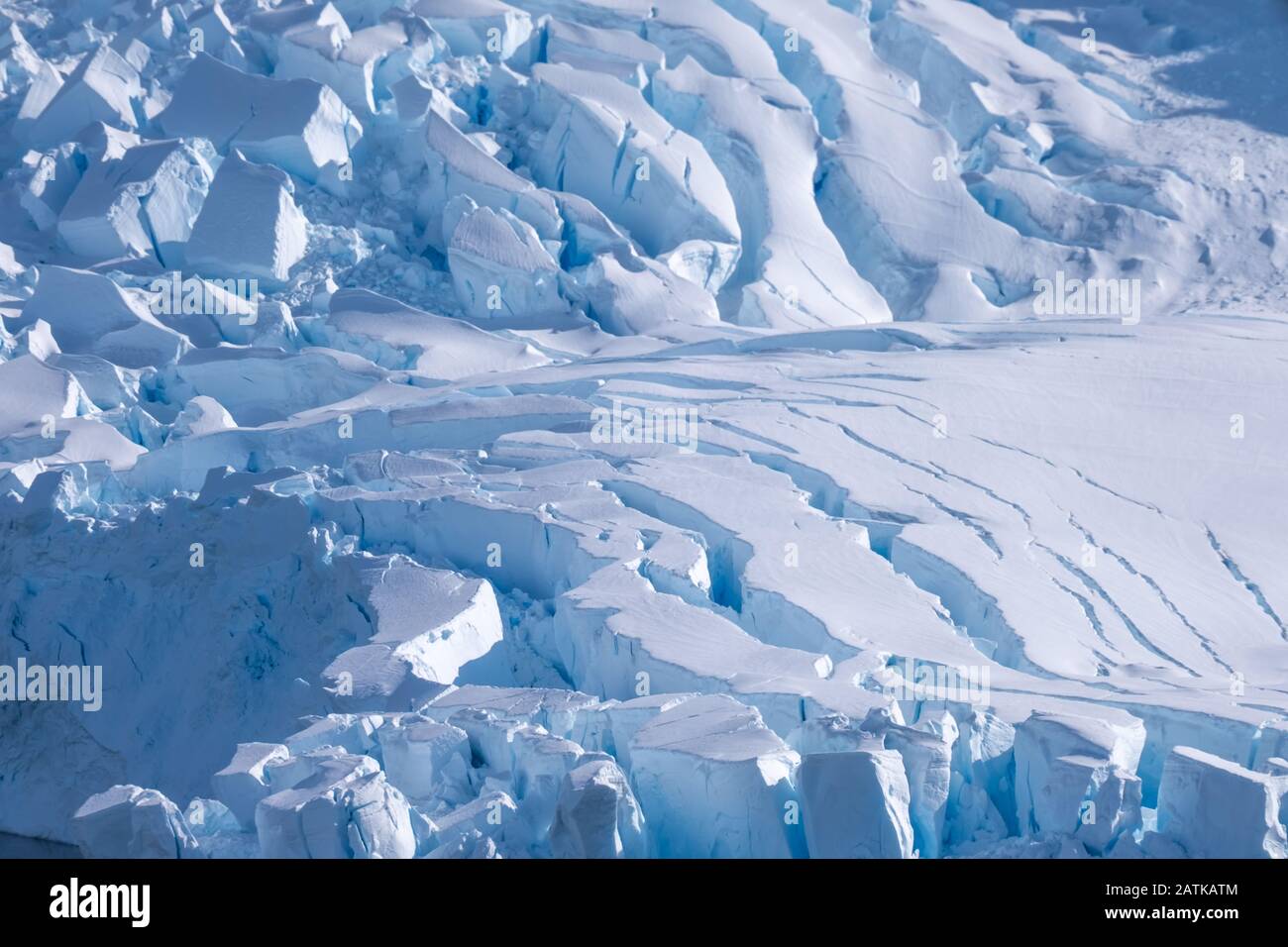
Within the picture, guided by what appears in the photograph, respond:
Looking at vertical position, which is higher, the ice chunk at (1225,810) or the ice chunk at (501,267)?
the ice chunk at (501,267)

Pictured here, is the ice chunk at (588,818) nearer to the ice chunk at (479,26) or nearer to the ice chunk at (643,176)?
the ice chunk at (643,176)

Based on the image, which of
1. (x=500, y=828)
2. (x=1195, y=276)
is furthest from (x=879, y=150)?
(x=500, y=828)

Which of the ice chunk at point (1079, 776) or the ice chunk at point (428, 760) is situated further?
the ice chunk at point (428, 760)

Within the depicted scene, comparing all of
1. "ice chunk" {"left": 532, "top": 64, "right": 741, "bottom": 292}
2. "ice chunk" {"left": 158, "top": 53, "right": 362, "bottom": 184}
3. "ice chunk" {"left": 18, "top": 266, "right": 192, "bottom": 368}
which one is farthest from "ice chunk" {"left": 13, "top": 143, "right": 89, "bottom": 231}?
"ice chunk" {"left": 532, "top": 64, "right": 741, "bottom": 292}

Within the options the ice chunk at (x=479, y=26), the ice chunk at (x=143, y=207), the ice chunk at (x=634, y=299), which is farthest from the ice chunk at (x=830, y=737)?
the ice chunk at (x=479, y=26)

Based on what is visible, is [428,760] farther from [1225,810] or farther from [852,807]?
[1225,810]

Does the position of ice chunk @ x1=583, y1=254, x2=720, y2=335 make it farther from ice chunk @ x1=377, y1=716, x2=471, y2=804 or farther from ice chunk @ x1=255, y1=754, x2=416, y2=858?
ice chunk @ x1=255, y1=754, x2=416, y2=858

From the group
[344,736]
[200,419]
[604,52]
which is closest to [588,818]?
[344,736]

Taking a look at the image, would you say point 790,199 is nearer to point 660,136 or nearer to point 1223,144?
point 660,136
